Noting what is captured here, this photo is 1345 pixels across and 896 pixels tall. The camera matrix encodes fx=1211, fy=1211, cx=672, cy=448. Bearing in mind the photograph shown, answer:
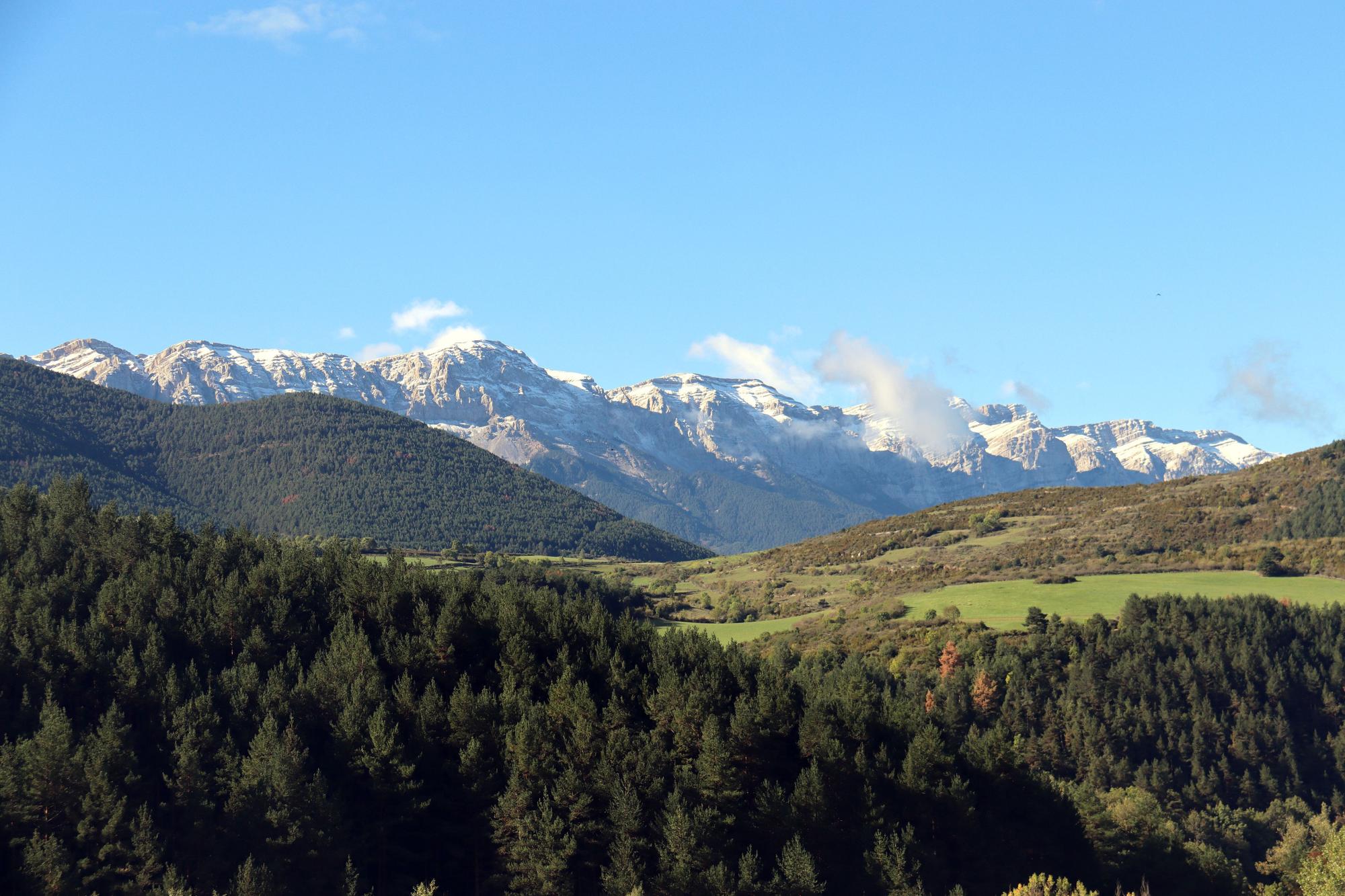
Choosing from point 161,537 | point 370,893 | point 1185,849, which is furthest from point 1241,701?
point 161,537

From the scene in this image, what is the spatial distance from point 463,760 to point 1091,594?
12526cm

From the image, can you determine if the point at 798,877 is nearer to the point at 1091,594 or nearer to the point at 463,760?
the point at 463,760

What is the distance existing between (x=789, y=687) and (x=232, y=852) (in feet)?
165

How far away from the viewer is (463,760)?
97.1 m

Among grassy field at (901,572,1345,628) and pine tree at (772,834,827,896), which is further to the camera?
grassy field at (901,572,1345,628)

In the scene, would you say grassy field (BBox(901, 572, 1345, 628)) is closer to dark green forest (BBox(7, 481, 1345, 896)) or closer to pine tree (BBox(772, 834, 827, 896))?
dark green forest (BBox(7, 481, 1345, 896))

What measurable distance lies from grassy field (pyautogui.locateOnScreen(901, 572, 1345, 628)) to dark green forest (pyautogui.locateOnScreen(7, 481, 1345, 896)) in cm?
3617

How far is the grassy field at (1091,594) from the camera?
7175 inches

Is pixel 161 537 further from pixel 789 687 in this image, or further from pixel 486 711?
pixel 789 687

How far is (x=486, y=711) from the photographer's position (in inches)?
4070

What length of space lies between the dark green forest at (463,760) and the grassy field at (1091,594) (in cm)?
3617

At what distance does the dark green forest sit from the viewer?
283 ft

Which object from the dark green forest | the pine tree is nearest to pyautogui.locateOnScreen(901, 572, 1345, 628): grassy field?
the dark green forest

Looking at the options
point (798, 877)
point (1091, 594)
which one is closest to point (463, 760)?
point (798, 877)
